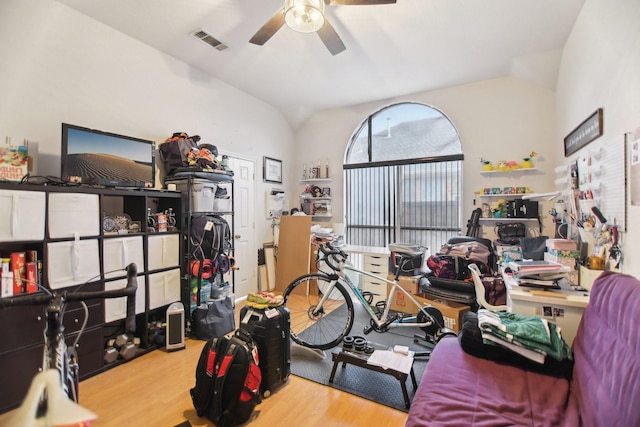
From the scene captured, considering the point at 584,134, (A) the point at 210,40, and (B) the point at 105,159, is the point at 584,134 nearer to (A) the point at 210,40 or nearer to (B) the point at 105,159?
(A) the point at 210,40

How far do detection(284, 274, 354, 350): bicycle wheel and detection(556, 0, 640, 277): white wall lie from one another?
1.92 m

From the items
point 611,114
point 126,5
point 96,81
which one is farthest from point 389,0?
point 96,81

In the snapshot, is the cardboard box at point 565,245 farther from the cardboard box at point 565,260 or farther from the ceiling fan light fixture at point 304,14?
the ceiling fan light fixture at point 304,14

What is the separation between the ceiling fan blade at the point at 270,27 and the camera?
7.03 feet

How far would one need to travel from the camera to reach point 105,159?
8.16 ft

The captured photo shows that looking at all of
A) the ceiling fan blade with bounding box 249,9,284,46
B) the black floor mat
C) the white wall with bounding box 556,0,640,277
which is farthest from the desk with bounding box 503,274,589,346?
the ceiling fan blade with bounding box 249,9,284,46

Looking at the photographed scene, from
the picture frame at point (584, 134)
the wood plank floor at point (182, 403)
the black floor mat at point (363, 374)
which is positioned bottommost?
the wood plank floor at point (182, 403)

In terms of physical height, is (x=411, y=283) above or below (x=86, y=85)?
below

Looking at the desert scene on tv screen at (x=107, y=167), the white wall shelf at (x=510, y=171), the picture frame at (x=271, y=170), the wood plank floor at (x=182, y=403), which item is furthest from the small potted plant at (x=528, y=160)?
the desert scene on tv screen at (x=107, y=167)

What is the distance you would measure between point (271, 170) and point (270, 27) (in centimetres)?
267

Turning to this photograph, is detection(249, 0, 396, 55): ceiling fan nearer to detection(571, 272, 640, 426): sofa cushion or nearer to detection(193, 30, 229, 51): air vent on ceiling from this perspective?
detection(193, 30, 229, 51): air vent on ceiling

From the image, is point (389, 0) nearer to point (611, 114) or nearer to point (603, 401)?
point (611, 114)

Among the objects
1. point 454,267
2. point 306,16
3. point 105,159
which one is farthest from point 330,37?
point 454,267

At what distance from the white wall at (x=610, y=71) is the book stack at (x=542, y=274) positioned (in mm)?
333
